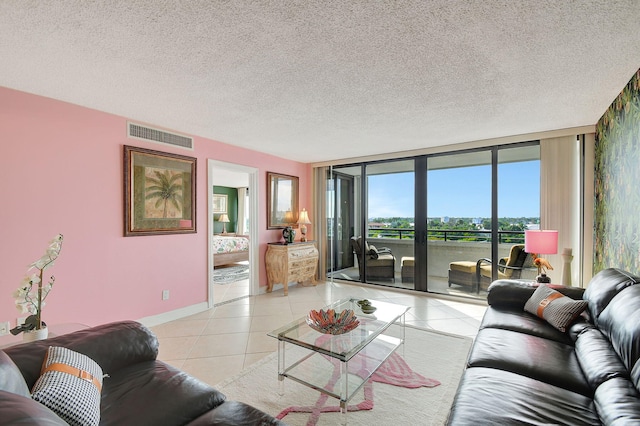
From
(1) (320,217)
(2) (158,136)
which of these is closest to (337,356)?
(2) (158,136)

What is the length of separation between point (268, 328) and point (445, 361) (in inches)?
75.5

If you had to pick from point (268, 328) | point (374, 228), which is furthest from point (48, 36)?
point (374, 228)

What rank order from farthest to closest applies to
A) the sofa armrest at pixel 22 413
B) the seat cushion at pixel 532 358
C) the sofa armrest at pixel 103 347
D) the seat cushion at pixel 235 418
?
the seat cushion at pixel 532 358
the sofa armrest at pixel 103 347
the seat cushion at pixel 235 418
the sofa armrest at pixel 22 413

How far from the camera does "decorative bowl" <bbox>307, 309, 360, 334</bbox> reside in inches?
89.2

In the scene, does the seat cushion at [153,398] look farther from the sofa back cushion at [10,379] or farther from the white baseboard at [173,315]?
the white baseboard at [173,315]

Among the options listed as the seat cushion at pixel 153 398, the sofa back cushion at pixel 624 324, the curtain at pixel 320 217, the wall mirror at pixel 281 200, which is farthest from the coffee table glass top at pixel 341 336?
the curtain at pixel 320 217

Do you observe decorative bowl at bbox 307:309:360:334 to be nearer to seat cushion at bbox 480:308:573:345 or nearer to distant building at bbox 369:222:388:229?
seat cushion at bbox 480:308:573:345

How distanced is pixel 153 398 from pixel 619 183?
3.98 metres

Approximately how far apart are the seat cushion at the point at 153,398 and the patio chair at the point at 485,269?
13.8 ft

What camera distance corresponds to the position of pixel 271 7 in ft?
5.12

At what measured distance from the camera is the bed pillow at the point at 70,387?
108 cm

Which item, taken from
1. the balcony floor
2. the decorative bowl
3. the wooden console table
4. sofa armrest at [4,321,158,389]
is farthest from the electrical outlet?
the balcony floor

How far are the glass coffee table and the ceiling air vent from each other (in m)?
2.75

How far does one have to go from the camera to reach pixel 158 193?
3604mm
